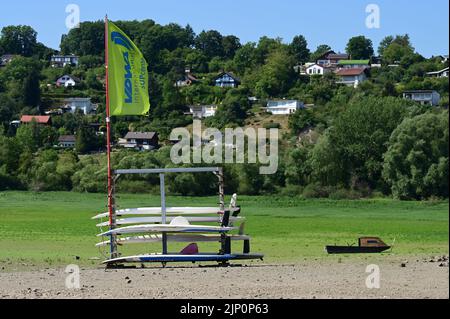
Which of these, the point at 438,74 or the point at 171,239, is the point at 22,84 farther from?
the point at 171,239

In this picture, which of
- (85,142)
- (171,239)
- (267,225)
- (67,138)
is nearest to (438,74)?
(67,138)

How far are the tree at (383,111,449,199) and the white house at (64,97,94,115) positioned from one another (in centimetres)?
7924

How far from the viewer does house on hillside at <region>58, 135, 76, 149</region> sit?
360 ft

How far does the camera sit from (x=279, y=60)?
170 metres

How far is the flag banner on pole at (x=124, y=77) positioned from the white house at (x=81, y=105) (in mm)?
115628

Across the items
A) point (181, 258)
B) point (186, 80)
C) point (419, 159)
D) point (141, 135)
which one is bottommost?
point (181, 258)

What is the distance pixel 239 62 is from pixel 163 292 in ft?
571

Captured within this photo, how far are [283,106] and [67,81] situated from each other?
51.4m

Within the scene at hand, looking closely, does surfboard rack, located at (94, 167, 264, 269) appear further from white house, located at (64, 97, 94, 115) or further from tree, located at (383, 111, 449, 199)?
white house, located at (64, 97, 94, 115)

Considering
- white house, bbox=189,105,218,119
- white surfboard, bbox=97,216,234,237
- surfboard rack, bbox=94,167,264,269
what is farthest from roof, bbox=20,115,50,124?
white surfboard, bbox=97,216,234,237

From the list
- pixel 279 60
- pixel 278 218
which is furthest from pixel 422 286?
pixel 279 60

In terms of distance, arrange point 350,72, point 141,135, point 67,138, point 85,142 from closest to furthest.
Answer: point 85,142 → point 141,135 → point 67,138 → point 350,72

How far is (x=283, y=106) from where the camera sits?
432 feet
